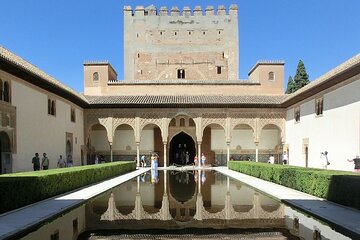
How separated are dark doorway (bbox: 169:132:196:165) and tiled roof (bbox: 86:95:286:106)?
6.07 meters

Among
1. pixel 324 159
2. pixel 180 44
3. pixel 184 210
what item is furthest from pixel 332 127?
pixel 180 44

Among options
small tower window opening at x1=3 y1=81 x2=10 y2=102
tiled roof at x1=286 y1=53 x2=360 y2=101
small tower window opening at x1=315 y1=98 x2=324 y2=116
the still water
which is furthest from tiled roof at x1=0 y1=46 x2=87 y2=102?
small tower window opening at x1=315 y1=98 x2=324 y2=116

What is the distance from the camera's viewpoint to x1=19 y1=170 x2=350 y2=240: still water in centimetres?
614

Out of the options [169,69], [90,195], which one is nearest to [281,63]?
[169,69]

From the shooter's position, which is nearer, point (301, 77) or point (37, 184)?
point (37, 184)

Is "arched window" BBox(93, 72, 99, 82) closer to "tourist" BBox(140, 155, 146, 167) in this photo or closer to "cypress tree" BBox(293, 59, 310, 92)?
"tourist" BBox(140, 155, 146, 167)

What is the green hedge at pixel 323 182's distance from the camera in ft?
27.7

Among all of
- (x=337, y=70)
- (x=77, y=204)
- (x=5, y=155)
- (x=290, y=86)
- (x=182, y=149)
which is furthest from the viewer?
(x=290, y=86)

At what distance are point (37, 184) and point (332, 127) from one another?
542 inches

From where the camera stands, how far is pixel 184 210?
8.56 m

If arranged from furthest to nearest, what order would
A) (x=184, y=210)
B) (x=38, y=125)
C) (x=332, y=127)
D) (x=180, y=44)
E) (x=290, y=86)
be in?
(x=290, y=86), (x=180, y=44), (x=332, y=127), (x=38, y=125), (x=184, y=210)

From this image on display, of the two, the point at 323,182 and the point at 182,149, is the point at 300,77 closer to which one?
the point at 182,149

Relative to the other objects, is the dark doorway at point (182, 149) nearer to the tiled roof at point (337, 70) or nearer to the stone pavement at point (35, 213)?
the tiled roof at point (337, 70)

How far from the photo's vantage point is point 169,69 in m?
37.4
